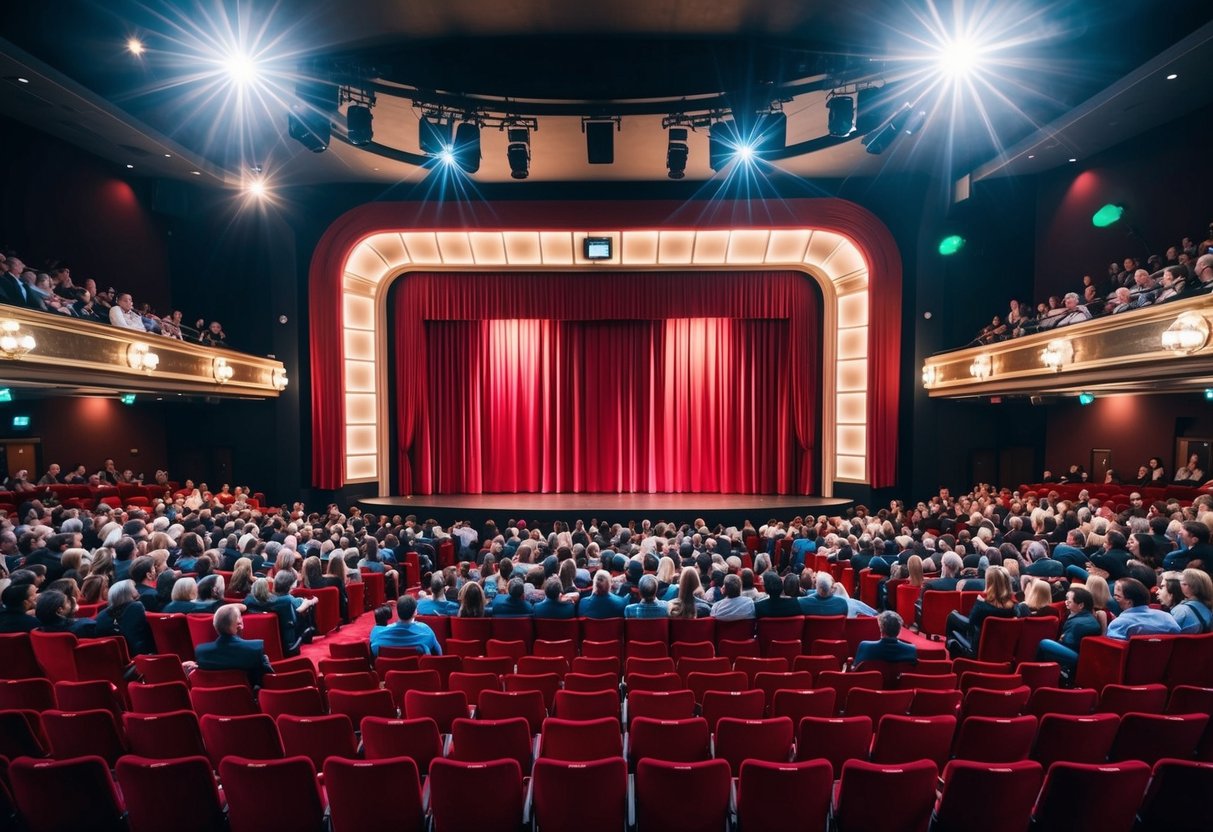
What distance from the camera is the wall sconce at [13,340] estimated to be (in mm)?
8555

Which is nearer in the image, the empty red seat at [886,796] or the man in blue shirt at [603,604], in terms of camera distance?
the empty red seat at [886,796]

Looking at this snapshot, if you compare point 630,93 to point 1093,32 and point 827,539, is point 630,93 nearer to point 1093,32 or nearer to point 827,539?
point 1093,32

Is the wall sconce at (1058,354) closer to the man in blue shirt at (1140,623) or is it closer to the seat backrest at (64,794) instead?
the man in blue shirt at (1140,623)

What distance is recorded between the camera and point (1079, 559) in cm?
780

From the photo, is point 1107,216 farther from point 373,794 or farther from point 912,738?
point 373,794

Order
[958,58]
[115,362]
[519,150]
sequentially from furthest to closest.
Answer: [519,150], [115,362], [958,58]

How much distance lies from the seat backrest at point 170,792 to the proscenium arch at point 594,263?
1334 centimetres

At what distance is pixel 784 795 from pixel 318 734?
2252 millimetres

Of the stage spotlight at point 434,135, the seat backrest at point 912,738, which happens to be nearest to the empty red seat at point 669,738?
the seat backrest at point 912,738

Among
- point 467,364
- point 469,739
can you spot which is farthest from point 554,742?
point 467,364

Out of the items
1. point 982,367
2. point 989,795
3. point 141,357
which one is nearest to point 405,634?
point 989,795

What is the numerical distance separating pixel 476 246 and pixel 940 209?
1058 cm

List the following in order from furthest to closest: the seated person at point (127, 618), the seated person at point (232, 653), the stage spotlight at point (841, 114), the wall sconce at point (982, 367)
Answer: the wall sconce at point (982, 367)
the stage spotlight at point (841, 114)
the seated person at point (127, 618)
the seated person at point (232, 653)

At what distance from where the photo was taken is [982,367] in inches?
512
